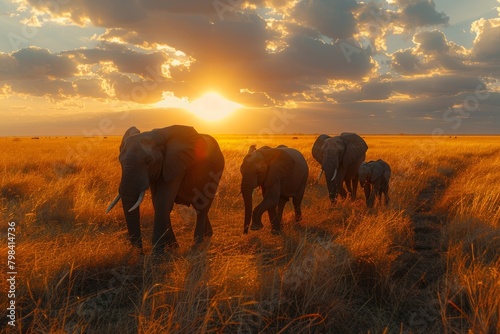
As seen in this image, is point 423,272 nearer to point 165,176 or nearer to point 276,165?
point 276,165

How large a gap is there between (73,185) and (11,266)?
6857 mm

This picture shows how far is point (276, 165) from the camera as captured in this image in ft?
26.5

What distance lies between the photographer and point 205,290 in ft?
12.4

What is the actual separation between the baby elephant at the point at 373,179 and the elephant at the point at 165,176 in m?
5.96

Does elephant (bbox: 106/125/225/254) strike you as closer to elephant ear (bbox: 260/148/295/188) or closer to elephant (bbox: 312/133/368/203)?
elephant ear (bbox: 260/148/295/188)

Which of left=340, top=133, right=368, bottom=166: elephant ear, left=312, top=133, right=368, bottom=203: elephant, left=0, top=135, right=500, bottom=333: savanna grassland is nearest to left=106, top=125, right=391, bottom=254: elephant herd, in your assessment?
left=0, top=135, right=500, bottom=333: savanna grassland

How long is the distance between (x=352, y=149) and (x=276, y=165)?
16.7 feet

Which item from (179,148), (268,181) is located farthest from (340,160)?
(179,148)

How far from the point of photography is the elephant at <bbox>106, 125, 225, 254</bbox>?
5.77 metres

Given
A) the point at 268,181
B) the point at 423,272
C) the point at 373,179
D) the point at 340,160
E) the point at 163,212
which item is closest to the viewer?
the point at 423,272

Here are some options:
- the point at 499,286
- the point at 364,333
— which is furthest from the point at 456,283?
the point at 364,333

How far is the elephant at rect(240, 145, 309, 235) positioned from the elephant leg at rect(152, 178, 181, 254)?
1.62 meters

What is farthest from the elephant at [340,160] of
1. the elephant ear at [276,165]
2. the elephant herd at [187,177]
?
the elephant ear at [276,165]

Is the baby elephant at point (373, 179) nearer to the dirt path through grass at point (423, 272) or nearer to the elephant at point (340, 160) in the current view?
the elephant at point (340, 160)
